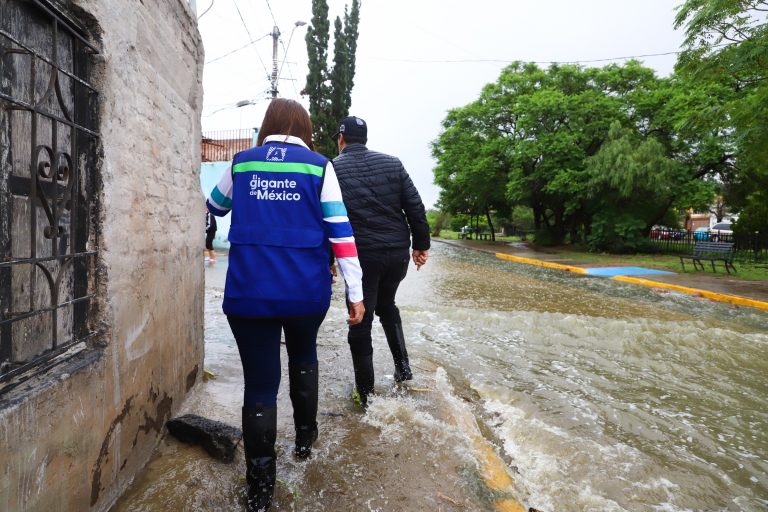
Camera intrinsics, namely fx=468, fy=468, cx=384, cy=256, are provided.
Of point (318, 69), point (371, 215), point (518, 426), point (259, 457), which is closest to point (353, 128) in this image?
point (371, 215)

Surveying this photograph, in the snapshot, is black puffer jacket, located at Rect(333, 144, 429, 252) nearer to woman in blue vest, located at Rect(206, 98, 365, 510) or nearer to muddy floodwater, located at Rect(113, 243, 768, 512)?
woman in blue vest, located at Rect(206, 98, 365, 510)

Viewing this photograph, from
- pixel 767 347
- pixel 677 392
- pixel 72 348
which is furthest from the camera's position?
pixel 767 347

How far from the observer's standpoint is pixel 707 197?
18891mm

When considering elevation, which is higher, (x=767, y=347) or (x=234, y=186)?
(x=234, y=186)

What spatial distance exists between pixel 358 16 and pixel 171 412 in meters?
26.3

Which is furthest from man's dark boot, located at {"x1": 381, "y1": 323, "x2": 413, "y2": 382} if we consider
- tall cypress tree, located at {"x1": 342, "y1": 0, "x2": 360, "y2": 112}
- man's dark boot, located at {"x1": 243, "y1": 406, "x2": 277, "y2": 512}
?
tall cypress tree, located at {"x1": 342, "y1": 0, "x2": 360, "y2": 112}

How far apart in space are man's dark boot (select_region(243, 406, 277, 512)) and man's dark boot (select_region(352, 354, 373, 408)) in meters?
1.16

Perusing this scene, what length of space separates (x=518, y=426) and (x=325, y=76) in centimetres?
2348

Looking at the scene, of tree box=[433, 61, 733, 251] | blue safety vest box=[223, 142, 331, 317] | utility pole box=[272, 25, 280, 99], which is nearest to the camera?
blue safety vest box=[223, 142, 331, 317]

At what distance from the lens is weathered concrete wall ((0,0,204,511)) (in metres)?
1.53

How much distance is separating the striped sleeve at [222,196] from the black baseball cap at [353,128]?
46.5 inches

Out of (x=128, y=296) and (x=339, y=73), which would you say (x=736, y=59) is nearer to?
(x=128, y=296)

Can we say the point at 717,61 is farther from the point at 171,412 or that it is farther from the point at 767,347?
the point at 171,412

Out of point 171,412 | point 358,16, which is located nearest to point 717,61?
point 171,412
